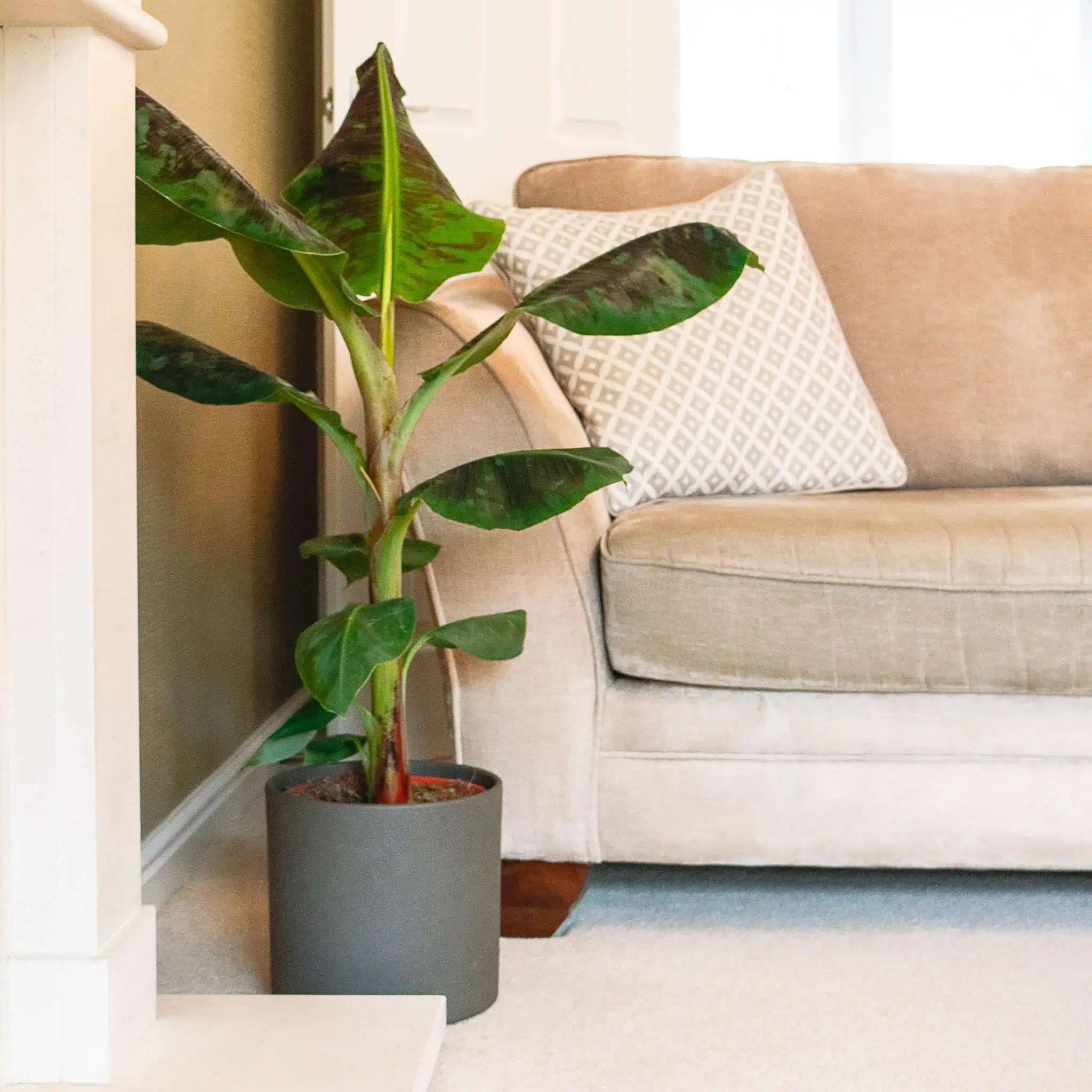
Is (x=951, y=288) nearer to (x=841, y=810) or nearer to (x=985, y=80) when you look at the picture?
(x=841, y=810)

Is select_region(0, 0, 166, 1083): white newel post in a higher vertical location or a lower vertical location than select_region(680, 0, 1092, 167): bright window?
lower

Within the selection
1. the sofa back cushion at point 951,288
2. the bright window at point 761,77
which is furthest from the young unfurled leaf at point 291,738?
the bright window at point 761,77

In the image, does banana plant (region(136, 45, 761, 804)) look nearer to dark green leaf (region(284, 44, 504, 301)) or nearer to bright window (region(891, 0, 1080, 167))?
dark green leaf (region(284, 44, 504, 301))

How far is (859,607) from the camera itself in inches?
58.2

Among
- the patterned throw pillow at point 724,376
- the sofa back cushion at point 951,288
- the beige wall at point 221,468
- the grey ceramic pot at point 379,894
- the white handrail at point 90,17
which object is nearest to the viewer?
the white handrail at point 90,17

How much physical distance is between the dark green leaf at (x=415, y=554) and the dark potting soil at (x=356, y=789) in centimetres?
22

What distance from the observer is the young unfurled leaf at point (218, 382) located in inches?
49.7

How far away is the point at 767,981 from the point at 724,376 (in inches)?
30.2

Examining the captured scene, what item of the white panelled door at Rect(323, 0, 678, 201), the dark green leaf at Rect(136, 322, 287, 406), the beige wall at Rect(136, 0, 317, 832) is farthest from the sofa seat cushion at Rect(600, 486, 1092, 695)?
the white panelled door at Rect(323, 0, 678, 201)

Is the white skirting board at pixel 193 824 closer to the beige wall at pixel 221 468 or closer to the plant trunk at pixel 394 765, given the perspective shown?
the beige wall at pixel 221 468

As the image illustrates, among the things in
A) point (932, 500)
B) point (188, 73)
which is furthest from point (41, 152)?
point (932, 500)

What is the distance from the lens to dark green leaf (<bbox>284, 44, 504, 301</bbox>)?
4.16 feet

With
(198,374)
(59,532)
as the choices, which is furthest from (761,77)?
(59,532)

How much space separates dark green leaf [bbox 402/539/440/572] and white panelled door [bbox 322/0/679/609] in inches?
43.0
